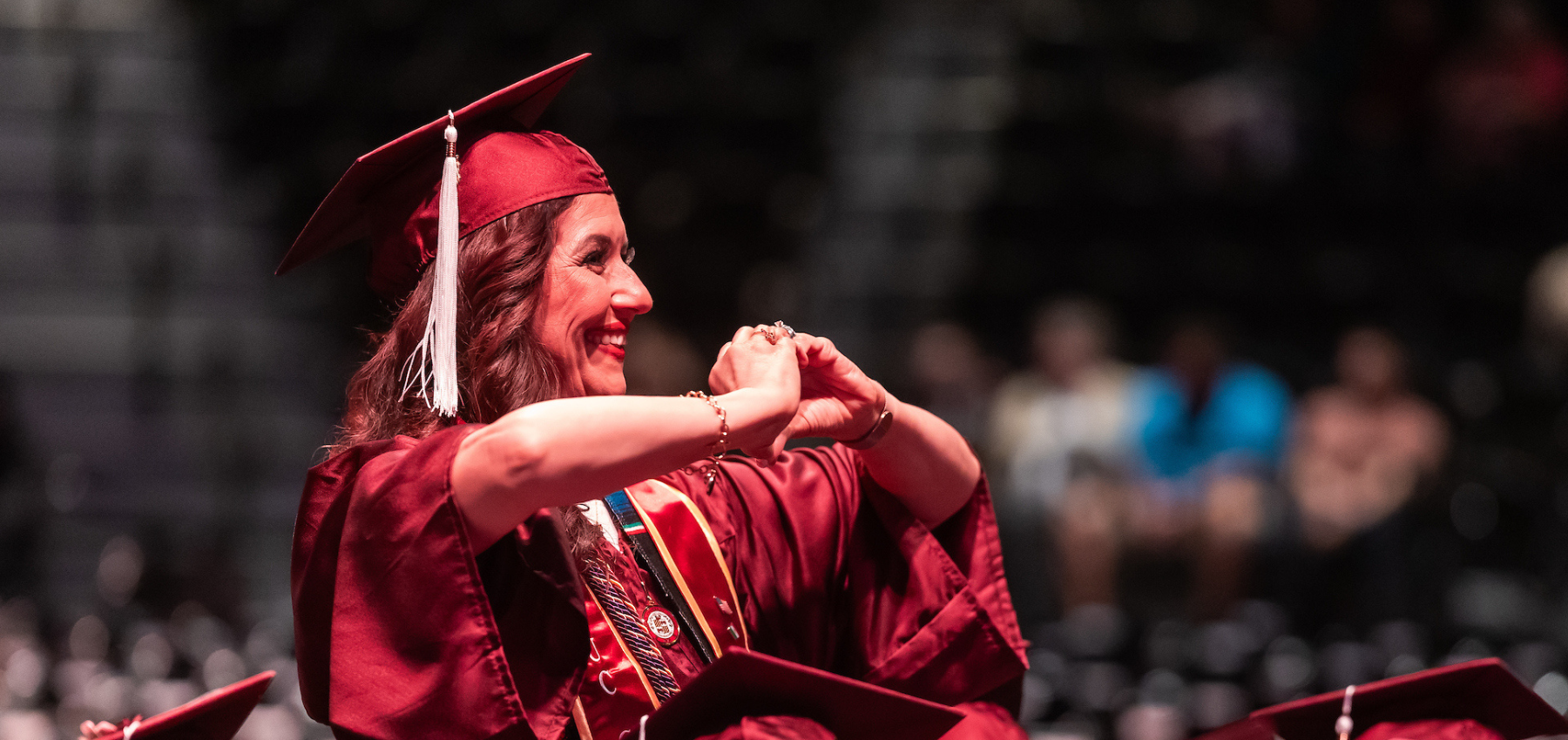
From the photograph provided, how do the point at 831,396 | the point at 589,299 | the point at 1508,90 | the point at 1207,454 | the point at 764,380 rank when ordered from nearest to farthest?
the point at 764,380
the point at 589,299
the point at 831,396
the point at 1207,454
the point at 1508,90

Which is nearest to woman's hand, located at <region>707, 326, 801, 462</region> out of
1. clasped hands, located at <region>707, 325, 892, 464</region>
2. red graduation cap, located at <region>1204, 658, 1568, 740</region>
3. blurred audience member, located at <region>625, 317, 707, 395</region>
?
clasped hands, located at <region>707, 325, 892, 464</region>

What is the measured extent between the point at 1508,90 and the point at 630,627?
16.0 ft

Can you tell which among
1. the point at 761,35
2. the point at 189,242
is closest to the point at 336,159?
the point at 189,242

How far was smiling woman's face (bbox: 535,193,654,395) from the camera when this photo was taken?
174cm

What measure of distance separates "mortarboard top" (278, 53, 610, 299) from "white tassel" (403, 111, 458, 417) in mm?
29

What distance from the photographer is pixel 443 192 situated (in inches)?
65.4

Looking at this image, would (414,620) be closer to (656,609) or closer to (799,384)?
(656,609)

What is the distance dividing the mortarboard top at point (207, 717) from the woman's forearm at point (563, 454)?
41cm

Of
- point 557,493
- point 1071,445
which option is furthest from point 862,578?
point 1071,445

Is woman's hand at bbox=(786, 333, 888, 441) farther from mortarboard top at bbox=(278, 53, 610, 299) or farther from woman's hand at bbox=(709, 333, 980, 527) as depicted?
mortarboard top at bbox=(278, 53, 610, 299)

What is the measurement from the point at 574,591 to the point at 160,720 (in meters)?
0.47

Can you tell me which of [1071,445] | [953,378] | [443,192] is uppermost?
[443,192]

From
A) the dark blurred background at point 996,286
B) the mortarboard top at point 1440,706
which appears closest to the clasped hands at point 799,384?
the mortarboard top at point 1440,706

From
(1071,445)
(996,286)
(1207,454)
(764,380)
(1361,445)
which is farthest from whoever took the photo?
(996,286)
